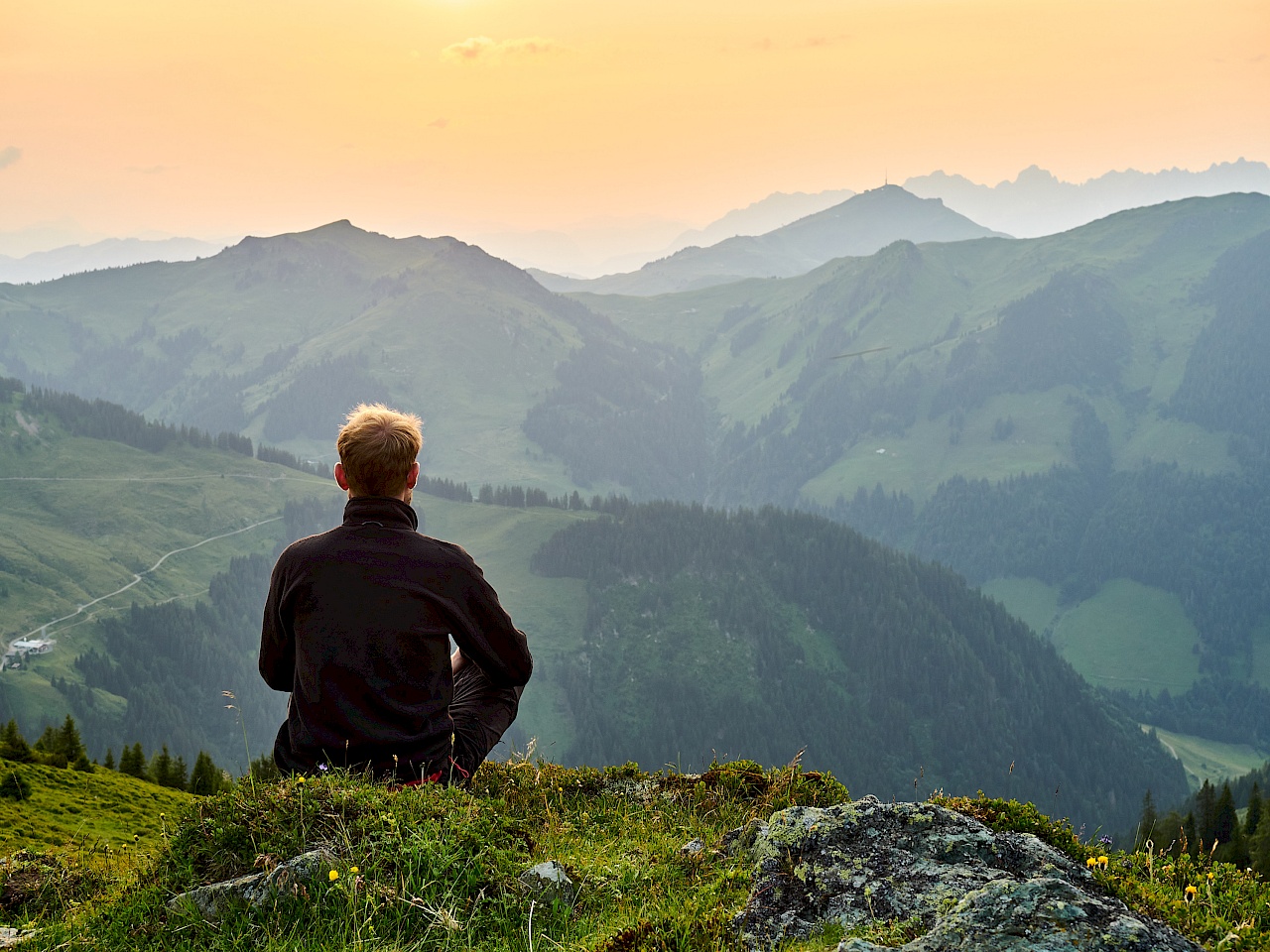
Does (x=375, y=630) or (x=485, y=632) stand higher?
(x=375, y=630)

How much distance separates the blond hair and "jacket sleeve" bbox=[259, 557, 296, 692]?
113 centimetres

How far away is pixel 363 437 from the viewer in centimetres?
846

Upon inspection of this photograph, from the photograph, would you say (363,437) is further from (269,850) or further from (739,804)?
(739,804)

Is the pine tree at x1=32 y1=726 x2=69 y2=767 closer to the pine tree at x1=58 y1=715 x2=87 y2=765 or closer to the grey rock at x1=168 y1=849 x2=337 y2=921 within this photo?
the pine tree at x1=58 y1=715 x2=87 y2=765

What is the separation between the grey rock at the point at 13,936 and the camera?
22.7ft

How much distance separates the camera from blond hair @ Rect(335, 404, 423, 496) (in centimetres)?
848

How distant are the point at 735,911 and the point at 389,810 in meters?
2.89

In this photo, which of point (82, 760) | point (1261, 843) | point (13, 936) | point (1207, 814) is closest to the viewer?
point (13, 936)

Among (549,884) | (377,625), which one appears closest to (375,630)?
(377,625)

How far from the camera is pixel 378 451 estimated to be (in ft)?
27.9

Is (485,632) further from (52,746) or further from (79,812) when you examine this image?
(52,746)

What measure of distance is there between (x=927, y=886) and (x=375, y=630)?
16.9 ft

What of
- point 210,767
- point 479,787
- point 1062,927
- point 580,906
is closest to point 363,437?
point 479,787

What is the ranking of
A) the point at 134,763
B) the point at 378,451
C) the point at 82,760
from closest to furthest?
the point at 378,451 → the point at 82,760 → the point at 134,763
